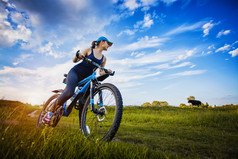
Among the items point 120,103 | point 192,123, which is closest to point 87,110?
point 120,103

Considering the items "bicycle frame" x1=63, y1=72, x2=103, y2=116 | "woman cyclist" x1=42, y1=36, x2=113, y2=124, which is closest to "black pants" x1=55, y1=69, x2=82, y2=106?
"woman cyclist" x1=42, y1=36, x2=113, y2=124

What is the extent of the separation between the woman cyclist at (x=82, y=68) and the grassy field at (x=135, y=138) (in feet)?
2.13

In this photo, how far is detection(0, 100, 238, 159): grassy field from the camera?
4.78 ft

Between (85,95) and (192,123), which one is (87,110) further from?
(192,123)

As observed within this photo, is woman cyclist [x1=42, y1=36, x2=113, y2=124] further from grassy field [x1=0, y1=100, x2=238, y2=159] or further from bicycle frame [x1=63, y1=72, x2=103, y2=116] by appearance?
grassy field [x1=0, y1=100, x2=238, y2=159]

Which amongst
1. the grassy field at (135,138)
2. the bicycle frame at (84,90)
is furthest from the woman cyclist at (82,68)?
the grassy field at (135,138)

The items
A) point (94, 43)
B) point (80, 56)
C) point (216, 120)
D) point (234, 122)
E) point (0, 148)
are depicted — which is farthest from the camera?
point (216, 120)

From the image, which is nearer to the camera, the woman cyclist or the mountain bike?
the mountain bike

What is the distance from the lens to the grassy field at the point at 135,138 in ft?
4.78

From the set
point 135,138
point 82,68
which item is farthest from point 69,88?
point 135,138

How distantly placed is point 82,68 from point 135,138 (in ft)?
6.88

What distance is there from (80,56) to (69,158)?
2.10 metres

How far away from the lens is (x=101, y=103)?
275 cm

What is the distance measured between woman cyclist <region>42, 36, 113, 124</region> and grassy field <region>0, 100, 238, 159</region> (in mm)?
649
